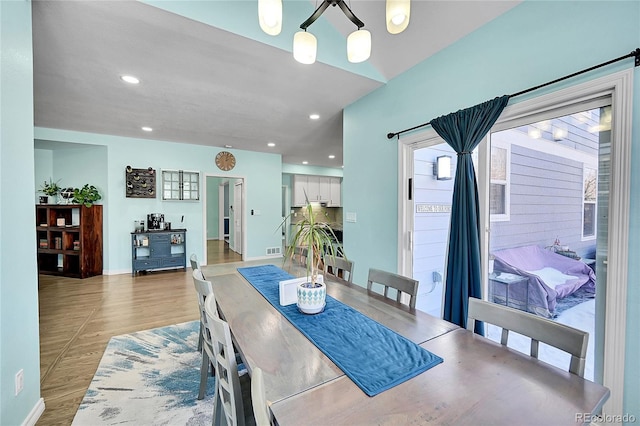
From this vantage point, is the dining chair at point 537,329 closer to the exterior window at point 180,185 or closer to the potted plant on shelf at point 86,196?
the exterior window at point 180,185

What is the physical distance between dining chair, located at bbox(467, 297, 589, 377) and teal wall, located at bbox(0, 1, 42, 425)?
2400mm

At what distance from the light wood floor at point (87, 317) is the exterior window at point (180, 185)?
158 centimetres

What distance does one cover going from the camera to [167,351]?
242 cm

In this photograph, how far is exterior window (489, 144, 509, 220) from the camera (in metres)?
2.10

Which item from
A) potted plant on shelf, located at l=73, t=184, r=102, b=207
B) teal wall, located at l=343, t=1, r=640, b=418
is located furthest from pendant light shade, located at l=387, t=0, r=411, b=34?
potted plant on shelf, located at l=73, t=184, r=102, b=207

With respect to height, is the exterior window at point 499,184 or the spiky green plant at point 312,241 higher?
the exterior window at point 499,184

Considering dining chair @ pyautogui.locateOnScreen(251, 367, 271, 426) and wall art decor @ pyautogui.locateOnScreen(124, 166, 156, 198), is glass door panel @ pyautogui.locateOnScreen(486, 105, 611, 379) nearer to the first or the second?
dining chair @ pyautogui.locateOnScreen(251, 367, 271, 426)

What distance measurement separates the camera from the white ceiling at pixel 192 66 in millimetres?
1984

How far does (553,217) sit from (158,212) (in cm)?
615

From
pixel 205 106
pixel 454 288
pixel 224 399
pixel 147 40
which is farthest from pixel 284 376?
pixel 205 106

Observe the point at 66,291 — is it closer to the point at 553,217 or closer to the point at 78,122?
the point at 78,122

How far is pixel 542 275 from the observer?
1.93 meters

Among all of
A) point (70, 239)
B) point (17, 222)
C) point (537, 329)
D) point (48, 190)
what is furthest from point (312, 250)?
point (48, 190)

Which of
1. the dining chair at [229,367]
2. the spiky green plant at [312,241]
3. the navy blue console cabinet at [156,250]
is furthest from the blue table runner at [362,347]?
the navy blue console cabinet at [156,250]
